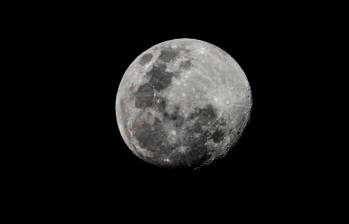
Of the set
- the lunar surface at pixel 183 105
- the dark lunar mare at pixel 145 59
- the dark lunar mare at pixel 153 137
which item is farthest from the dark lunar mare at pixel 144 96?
the dark lunar mare at pixel 145 59

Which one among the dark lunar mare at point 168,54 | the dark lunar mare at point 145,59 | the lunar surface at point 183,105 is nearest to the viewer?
the lunar surface at point 183,105

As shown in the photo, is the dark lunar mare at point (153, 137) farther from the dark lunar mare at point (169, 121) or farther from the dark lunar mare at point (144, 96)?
the dark lunar mare at point (144, 96)

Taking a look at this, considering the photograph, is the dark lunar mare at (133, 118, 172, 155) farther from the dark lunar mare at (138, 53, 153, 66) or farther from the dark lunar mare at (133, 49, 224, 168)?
the dark lunar mare at (138, 53, 153, 66)

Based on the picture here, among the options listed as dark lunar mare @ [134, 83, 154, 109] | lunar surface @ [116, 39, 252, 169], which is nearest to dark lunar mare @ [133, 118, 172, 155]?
lunar surface @ [116, 39, 252, 169]

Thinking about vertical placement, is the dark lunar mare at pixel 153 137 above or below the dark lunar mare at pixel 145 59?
below

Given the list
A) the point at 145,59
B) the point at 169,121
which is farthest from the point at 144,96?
the point at 145,59

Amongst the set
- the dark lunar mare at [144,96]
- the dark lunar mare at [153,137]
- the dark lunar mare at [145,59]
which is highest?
the dark lunar mare at [145,59]

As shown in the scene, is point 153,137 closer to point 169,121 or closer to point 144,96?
point 169,121

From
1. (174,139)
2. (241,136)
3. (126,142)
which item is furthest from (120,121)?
(241,136)
